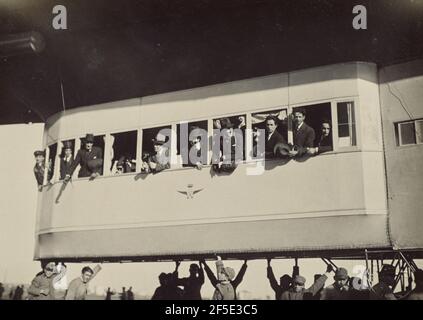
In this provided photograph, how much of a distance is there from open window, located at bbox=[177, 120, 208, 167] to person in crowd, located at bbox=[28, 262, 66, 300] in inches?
59.4

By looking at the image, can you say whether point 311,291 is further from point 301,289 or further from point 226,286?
point 226,286

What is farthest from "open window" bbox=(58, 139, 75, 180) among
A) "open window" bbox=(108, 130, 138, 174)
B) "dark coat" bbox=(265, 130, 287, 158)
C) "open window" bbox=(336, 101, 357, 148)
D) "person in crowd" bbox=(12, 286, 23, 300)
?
"open window" bbox=(336, 101, 357, 148)

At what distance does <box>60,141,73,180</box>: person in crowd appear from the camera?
14.6 feet

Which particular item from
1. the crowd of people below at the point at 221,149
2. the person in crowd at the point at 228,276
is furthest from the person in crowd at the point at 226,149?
the person in crowd at the point at 228,276

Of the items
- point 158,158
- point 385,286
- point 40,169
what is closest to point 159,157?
point 158,158

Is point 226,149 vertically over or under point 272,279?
over

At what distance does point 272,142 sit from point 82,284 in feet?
6.67

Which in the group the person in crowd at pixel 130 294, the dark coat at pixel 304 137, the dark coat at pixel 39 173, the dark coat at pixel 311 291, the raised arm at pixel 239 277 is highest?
the dark coat at pixel 304 137

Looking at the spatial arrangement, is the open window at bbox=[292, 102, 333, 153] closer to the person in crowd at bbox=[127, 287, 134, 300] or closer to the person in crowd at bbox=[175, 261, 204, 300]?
the person in crowd at bbox=[175, 261, 204, 300]

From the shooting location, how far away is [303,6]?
12.9 feet

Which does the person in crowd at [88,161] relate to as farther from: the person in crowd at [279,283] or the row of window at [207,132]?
the person in crowd at [279,283]

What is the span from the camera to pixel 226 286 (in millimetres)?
3828

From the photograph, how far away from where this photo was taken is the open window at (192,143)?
159 inches

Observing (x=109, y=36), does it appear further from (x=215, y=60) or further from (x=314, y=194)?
(x=314, y=194)
